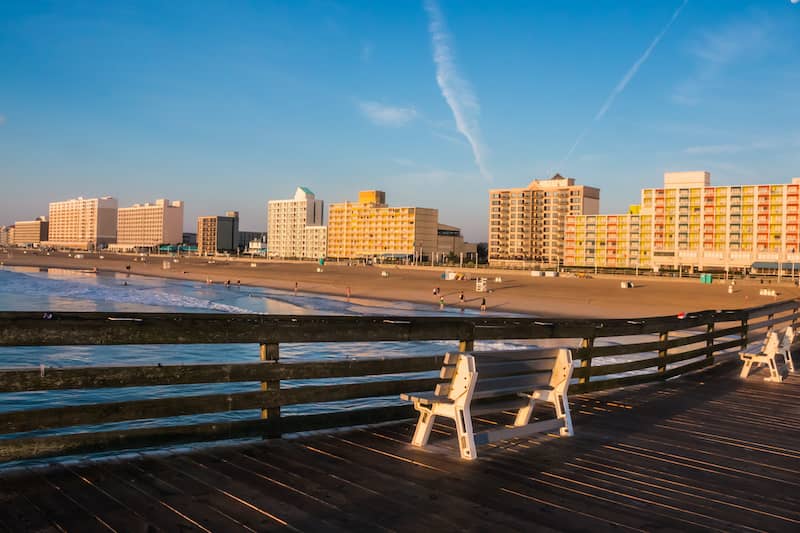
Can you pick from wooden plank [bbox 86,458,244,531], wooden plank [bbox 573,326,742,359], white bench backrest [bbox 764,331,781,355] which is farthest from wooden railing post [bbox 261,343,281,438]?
white bench backrest [bbox 764,331,781,355]

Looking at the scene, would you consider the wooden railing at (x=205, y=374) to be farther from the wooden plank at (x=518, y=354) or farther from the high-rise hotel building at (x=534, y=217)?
the high-rise hotel building at (x=534, y=217)

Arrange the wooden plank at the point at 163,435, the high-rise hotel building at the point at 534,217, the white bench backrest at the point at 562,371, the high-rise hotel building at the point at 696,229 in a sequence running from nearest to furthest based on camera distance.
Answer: the wooden plank at the point at 163,435
the white bench backrest at the point at 562,371
the high-rise hotel building at the point at 696,229
the high-rise hotel building at the point at 534,217

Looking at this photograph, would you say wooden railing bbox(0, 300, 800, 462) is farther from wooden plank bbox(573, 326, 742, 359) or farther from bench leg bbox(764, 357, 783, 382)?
bench leg bbox(764, 357, 783, 382)

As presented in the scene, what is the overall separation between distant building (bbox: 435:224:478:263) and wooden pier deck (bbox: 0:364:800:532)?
15240cm

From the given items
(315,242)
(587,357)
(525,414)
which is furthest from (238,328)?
(315,242)

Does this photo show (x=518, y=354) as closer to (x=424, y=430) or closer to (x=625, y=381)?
(x=424, y=430)

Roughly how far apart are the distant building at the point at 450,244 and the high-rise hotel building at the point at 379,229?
2398 millimetres

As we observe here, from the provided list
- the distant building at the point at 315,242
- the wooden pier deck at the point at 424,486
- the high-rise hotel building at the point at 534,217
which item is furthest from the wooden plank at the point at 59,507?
the distant building at the point at 315,242

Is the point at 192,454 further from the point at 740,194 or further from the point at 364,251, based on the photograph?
the point at 364,251

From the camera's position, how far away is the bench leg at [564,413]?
600cm

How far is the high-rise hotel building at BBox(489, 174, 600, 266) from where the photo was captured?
144875 millimetres

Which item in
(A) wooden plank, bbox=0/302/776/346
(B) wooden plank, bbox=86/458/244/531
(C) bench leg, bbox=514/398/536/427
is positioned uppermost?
(A) wooden plank, bbox=0/302/776/346

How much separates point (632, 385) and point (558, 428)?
3903mm

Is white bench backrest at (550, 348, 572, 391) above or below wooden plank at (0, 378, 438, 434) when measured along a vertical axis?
above
